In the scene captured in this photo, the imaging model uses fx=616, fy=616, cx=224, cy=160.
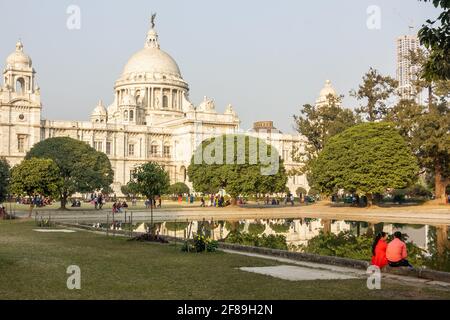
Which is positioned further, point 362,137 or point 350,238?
point 362,137

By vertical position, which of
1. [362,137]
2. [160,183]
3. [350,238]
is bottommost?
[350,238]

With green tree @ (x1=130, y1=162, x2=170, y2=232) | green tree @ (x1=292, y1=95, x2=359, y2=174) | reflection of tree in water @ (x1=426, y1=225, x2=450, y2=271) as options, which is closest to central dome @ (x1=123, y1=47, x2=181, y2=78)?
A: green tree @ (x1=292, y1=95, x2=359, y2=174)

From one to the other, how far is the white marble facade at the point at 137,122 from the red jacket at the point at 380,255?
83.6 meters

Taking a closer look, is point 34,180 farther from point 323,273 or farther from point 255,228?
point 323,273

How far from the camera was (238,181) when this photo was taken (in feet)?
186

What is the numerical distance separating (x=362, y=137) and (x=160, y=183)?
30.8 m

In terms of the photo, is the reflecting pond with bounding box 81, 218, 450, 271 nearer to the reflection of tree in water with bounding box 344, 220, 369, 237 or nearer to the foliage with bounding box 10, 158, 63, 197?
the reflection of tree in water with bounding box 344, 220, 369, 237

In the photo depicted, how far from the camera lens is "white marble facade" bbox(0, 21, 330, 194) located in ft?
297

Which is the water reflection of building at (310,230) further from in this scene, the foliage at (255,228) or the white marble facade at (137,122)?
the white marble facade at (137,122)

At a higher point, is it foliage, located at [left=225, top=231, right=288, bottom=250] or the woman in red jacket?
the woman in red jacket

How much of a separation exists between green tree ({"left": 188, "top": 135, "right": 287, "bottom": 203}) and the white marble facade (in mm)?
38146

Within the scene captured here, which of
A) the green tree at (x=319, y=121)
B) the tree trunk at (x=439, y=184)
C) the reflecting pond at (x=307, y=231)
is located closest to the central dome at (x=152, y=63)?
the green tree at (x=319, y=121)
